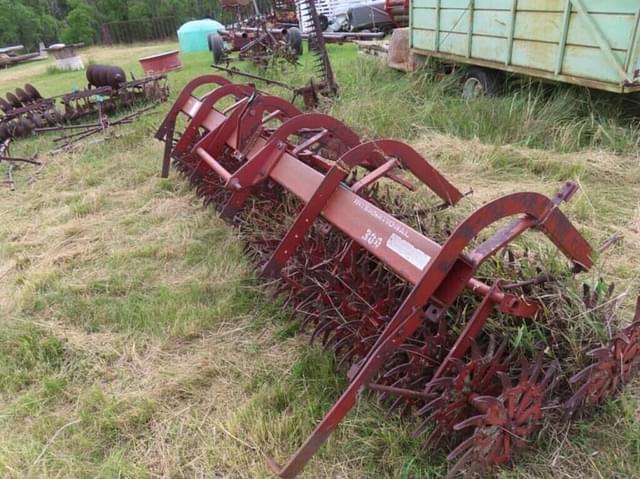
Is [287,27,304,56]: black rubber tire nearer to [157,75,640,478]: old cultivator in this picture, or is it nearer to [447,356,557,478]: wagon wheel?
[157,75,640,478]: old cultivator

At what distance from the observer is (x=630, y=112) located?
173 inches

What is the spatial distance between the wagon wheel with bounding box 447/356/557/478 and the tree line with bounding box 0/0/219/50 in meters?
27.9

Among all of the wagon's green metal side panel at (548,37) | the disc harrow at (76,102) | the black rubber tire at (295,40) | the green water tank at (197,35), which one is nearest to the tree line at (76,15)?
the green water tank at (197,35)

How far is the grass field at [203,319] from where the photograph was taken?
1903 mm

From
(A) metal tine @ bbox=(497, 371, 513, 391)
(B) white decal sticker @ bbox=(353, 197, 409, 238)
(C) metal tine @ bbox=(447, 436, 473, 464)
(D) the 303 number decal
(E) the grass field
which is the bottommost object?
(E) the grass field

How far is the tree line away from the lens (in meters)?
25.0

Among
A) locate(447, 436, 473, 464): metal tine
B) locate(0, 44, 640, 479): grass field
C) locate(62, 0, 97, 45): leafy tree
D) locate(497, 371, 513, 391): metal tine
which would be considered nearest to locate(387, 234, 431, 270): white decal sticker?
locate(497, 371, 513, 391): metal tine

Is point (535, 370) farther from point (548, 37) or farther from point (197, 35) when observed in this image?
point (197, 35)

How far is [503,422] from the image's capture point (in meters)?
1.59

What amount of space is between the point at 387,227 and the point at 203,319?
1.43 meters

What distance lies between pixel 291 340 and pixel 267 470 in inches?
29.3

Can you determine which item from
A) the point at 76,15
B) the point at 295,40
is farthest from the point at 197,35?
the point at 76,15

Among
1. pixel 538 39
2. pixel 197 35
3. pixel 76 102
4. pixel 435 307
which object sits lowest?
pixel 197 35

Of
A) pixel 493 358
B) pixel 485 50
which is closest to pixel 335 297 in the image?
pixel 493 358
